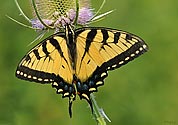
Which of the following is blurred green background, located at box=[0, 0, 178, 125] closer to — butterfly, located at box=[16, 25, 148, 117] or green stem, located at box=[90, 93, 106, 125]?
butterfly, located at box=[16, 25, 148, 117]

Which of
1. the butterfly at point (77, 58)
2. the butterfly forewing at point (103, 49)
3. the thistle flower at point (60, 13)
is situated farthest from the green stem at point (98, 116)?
the thistle flower at point (60, 13)

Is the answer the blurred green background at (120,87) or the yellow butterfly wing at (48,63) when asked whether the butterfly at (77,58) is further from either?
the blurred green background at (120,87)

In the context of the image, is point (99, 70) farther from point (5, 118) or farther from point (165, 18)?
point (165, 18)

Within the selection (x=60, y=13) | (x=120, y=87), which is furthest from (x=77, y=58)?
(x=120, y=87)

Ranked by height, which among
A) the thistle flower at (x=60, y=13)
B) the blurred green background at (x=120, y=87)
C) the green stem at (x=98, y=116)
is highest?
the thistle flower at (x=60, y=13)

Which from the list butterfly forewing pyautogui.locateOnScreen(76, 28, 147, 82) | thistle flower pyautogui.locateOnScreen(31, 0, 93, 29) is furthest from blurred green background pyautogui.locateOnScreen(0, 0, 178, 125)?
butterfly forewing pyautogui.locateOnScreen(76, 28, 147, 82)

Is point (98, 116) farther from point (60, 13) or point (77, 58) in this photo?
point (60, 13)

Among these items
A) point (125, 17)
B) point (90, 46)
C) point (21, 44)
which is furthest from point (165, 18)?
point (90, 46)
